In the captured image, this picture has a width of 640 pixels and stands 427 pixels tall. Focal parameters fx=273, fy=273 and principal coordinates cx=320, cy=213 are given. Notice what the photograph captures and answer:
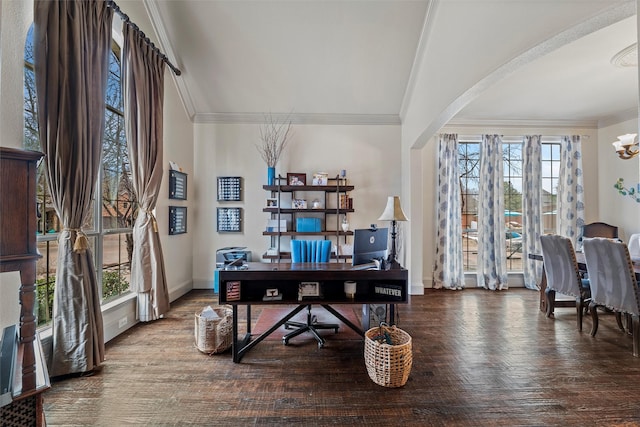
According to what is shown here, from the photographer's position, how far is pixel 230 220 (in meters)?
4.61

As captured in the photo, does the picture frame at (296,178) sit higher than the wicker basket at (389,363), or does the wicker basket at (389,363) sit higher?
the picture frame at (296,178)

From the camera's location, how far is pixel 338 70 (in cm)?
397

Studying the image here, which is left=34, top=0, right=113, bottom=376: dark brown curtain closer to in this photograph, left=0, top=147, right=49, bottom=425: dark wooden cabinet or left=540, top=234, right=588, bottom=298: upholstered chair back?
left=0, top=147, right=49, bottom=425: dark wooden cabinet

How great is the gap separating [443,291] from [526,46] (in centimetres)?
366

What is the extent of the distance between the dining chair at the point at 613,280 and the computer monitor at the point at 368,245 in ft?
6.81

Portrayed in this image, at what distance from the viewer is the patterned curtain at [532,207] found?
4.65 metres

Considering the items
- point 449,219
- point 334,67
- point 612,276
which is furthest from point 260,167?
point 612,276

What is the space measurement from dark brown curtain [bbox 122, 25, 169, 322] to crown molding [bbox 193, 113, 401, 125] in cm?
123

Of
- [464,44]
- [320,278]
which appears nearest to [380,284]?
[320,278]

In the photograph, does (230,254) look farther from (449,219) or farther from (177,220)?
(449,219)

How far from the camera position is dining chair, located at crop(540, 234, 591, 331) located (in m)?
3.04

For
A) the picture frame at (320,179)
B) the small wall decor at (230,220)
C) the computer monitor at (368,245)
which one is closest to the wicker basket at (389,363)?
the computer monitor at (368,245)

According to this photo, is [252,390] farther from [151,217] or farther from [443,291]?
[443,291]

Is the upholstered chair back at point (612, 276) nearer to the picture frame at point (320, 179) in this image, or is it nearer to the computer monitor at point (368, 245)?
the computer monitor at point (368, 245)
